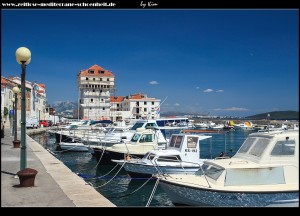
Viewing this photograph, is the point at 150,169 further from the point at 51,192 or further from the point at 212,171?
the point at 51,192

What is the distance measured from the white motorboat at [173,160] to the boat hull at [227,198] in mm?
5829

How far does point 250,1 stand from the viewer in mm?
6840

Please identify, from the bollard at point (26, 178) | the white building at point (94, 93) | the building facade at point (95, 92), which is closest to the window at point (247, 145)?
the bollard at point (26, 178)

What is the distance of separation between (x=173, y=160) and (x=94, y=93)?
92740 mm

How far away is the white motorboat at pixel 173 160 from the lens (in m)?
17.5

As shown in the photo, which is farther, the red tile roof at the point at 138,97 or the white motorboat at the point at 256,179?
the red tile roof at the point at 138,97

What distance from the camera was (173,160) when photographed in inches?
703

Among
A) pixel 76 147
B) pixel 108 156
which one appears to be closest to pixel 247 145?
pixel 108 156

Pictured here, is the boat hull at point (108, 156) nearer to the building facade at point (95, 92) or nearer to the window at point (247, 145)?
the window at point (247, 145)

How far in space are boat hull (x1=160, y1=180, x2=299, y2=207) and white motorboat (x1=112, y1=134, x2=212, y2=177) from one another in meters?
5.83

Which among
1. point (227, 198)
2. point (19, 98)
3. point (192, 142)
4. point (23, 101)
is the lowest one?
point (227, 198)
